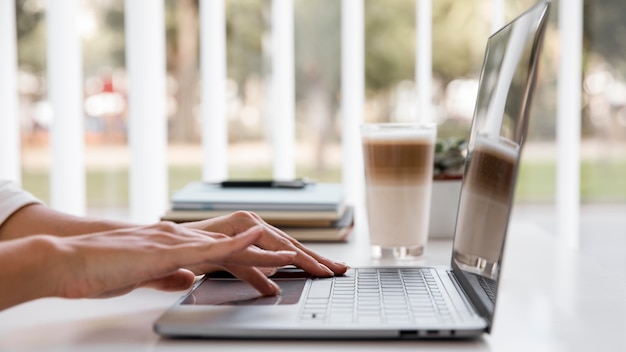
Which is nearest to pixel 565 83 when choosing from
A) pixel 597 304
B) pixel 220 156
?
pixel 220 156

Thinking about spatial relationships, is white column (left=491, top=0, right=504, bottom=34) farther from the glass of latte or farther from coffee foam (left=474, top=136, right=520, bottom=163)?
coffee foam (left=474, top=136, right=520, bottom=163)

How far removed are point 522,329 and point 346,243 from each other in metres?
0.70

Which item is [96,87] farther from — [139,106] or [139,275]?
[139,275]

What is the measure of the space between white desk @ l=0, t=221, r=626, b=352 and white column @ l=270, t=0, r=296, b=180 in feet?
7.36

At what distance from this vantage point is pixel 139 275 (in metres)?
0.79

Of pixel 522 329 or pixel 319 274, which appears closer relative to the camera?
pixel 522 329

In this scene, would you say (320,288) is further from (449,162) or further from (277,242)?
(449,162)

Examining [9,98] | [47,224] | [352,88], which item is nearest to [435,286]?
[47,224]

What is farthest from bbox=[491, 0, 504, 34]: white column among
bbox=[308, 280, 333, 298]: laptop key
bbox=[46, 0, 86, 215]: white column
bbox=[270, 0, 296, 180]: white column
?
bbox=[308, 280, 333, 298]: laptop key

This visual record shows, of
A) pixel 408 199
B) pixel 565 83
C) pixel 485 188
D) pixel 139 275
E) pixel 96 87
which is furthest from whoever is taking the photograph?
pixel 96 87

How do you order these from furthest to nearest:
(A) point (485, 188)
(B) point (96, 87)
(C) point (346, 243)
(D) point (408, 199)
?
(B) point (96, 87)
(C) point (346, 243)
(D) point (408, 199)
(A) point (485, 188)

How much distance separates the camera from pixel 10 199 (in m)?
1.22

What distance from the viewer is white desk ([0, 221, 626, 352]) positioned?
74cm

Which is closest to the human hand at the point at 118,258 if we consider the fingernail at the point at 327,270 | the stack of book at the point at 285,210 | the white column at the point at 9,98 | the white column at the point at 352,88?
the fingernail at the point at 327,270
